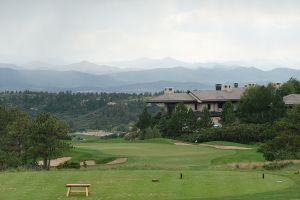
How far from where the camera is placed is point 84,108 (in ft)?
464

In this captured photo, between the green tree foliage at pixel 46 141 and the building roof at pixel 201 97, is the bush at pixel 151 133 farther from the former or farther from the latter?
the green tree foliage at pixel 46 141

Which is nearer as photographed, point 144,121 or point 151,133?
point 151,133

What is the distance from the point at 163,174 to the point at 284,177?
5871mm

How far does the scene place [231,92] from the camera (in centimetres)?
8388

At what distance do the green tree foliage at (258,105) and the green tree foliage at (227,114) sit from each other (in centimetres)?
160

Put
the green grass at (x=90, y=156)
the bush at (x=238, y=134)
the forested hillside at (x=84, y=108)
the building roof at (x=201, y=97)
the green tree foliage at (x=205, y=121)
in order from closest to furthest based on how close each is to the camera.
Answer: the green grass at (x=90, y=156) → the bush at (x=238, y=134) → the green tree foliage at (x=205, y=121) → the building roof at (x=201, y=97) → the forested hillside at (x=84, y=108)

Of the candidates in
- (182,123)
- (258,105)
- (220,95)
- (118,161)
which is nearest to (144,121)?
(182,123)

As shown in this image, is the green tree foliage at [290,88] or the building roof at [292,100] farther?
the green tree foliage at [290,88]

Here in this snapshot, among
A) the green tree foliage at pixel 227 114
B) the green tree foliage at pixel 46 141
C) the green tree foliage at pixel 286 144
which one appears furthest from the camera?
the green tree foliage at pixel 227 114

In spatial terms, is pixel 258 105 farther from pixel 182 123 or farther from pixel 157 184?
pixel 157 184

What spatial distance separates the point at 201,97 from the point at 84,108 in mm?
65276

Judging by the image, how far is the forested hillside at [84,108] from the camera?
4990 inches

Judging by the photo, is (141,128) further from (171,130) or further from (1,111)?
(1,111)

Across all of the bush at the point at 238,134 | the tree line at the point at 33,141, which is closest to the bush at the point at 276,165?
the tree line at the point at 33,141
